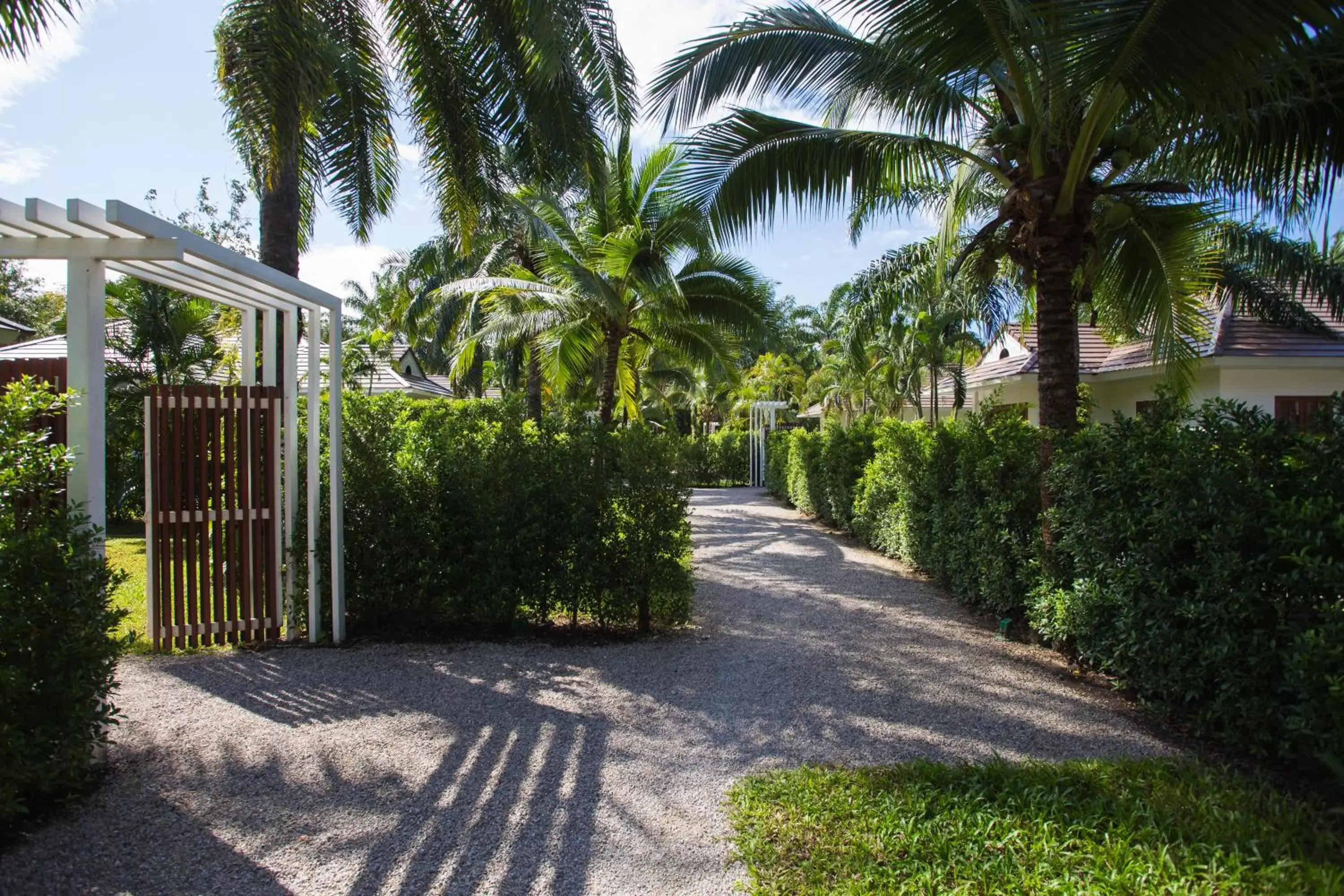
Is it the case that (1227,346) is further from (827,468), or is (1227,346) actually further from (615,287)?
(615,287)

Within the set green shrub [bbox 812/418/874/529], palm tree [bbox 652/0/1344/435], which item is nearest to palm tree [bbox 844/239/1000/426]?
palm tree [bbox 652/0/1344/435]

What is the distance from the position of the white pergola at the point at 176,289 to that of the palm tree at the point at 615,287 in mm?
7969

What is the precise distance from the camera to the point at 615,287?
15500 millimetres

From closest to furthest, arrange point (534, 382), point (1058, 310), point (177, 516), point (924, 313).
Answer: point (177, 516)
point (1058, 310)
point (534, 382)
point (924, 313)

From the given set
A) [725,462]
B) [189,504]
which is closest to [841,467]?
[189,504]

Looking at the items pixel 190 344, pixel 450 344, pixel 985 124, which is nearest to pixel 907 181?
pixel 985 124

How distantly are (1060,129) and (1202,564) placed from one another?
12.1 ft

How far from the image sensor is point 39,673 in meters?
3.37

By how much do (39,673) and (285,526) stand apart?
9.77 feet

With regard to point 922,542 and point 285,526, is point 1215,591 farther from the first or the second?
point 285,526

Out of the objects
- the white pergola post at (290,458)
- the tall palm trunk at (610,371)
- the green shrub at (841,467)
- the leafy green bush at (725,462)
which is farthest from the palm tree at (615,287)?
the leafy green bush at (725,462)

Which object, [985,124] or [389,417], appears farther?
[985,124]

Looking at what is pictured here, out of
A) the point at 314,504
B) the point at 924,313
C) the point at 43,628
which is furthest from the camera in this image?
the point at 924,313

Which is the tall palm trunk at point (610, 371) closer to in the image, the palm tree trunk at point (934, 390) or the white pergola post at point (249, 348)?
the palm tree trunk at point (934, 390)
